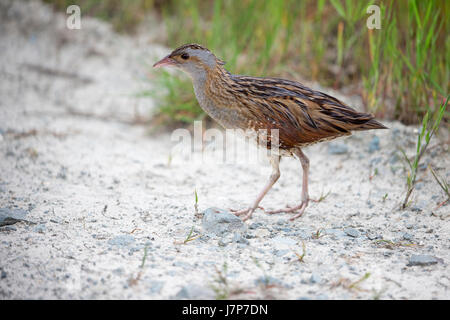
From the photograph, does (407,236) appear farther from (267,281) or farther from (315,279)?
(267,281)

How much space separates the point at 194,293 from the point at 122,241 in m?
0.82

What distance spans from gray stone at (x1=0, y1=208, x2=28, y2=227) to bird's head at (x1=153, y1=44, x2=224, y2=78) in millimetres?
1549

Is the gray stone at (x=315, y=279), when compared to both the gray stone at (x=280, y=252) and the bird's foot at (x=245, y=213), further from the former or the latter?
the bird's foot at (x=245, y=213)

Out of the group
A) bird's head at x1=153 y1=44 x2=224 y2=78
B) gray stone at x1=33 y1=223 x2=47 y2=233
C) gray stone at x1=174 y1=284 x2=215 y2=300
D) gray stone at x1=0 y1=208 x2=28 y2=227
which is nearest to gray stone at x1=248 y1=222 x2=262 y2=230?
gray stone at x1=174 y1=284 x2=215 y2=300

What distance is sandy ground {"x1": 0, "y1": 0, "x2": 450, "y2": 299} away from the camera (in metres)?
2.82

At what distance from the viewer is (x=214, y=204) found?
4.18m

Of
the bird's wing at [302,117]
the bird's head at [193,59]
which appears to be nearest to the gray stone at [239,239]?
the bird's wing at [302,117]

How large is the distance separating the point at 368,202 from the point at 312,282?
1.50 metres

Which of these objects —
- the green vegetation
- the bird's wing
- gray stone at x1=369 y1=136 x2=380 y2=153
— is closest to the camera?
the bird's wing

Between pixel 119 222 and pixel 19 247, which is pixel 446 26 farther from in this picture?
pixel 19 247

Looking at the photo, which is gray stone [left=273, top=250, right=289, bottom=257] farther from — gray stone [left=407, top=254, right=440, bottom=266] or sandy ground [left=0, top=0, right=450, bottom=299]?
gray stone [left=407, top=254, right=440, bottom=266]

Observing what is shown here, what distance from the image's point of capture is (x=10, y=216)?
3389 mm

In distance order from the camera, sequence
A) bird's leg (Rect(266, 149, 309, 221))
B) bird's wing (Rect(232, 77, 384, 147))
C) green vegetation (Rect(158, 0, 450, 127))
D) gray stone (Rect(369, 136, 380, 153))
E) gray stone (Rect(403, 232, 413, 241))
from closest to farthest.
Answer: gray stone (Rect(403, 232, 413, 241)) < bird's wing (Rect(232, 77, 384, 147)) < bird's leg (Rect(266, 149, 309, 221)) < green vegetation (Rect(158, 0, 450, 127)) < gray stone (Rect(369, 136, 380, 153))

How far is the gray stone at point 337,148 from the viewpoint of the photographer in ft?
16.4
